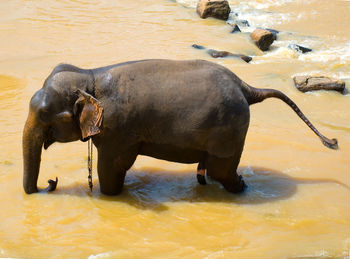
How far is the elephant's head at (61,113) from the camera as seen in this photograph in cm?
406

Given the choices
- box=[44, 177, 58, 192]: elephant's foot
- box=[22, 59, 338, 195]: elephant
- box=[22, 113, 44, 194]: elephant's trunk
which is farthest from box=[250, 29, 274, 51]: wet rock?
box=[22, 113, 44, 194]: elephant's trunk

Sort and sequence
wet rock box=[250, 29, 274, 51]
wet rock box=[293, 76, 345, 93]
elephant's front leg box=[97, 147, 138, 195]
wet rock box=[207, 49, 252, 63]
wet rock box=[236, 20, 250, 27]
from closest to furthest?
1. elephant's front leg box=[97, 147, 138, 195]
2. wet rock box=[293, 76, 345, 93]
3. wet rock box=[207, 49, 252, 63]
4. wet rock box=[250, 29, 274, 51]
5. wet rock box=[236, 20, 250, 27]

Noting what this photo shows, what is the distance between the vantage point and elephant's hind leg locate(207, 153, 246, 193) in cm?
449

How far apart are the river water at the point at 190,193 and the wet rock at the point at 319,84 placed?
132 mm

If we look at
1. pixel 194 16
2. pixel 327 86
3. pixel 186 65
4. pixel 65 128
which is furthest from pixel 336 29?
pixel 65 128

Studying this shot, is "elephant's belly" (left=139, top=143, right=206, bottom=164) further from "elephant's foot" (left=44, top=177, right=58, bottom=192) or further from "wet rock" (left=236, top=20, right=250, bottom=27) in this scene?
"wet rock" (left=236, top=20, right=250, bottom=27)

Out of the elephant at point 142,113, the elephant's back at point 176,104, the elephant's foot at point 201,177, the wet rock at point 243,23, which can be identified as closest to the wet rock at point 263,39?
the wet rock at point 243,23

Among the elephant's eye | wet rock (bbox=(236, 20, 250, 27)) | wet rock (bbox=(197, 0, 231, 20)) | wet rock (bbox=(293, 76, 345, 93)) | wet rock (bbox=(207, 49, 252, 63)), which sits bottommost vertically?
wet rock (bbox=(236, 20, 250, 27))

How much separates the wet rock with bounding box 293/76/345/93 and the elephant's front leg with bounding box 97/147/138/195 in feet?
14.6

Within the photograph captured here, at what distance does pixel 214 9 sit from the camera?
12953 mm

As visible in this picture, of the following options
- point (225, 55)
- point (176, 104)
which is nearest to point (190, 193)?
point (176, 104)

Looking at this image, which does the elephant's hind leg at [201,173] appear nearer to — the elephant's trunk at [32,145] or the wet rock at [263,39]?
the elephant's trunk at [32,145]

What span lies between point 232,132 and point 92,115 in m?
1.27

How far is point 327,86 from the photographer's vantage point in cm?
792
